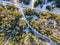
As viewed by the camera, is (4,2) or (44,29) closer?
(44,29)

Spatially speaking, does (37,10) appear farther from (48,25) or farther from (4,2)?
(4,2)

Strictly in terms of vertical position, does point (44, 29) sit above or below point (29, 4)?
below

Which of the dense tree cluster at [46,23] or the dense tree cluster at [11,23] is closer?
the dense tree cluster at [46,23]

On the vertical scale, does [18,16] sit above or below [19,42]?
above

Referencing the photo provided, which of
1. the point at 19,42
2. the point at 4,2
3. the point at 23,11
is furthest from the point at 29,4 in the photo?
the point at 19,42

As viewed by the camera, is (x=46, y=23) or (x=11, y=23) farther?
→ (x=11, y=23)

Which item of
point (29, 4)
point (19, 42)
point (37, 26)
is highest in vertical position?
point (29, 4)

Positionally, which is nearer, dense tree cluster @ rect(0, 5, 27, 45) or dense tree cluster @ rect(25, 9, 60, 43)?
dense tree cluster @ rect(25, 9, 60, 43)

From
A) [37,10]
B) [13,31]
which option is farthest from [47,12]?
[13,31]

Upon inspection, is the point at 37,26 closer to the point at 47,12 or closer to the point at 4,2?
the point at 47,12
